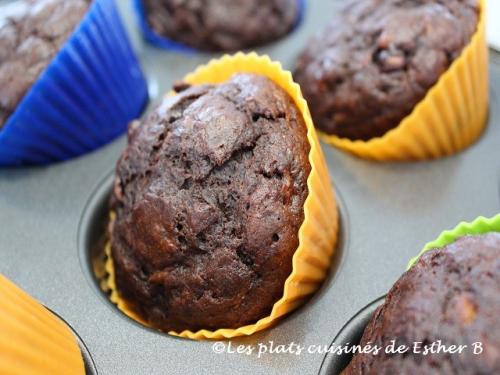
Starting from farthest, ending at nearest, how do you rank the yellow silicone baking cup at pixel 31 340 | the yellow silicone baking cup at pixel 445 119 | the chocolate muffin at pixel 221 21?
the chocolate muffin at pixel 221 21, the yellow silicone baking cup at pixel 445 119, the yellow silicone baking cup at pixel 31 340

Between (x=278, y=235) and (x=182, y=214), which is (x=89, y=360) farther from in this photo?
(x=278, y=235)

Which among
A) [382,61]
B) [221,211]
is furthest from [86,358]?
[382,61]

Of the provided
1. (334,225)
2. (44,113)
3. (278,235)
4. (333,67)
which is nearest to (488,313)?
(278,235)

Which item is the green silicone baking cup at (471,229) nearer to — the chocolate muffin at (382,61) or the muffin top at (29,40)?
the chocolate muffin at (382,61)

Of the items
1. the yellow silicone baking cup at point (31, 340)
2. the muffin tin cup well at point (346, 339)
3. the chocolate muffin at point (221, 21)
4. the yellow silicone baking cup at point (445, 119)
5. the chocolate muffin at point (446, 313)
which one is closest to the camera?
the chocolate muffin at point (446, 313)

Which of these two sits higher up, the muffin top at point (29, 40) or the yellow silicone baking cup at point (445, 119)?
the muffin top at point (29, 40)

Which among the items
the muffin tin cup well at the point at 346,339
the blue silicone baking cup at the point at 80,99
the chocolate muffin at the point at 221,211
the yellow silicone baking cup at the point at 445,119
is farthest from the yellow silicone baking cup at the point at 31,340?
the yellow silicone baking cup at the point at 445,119
